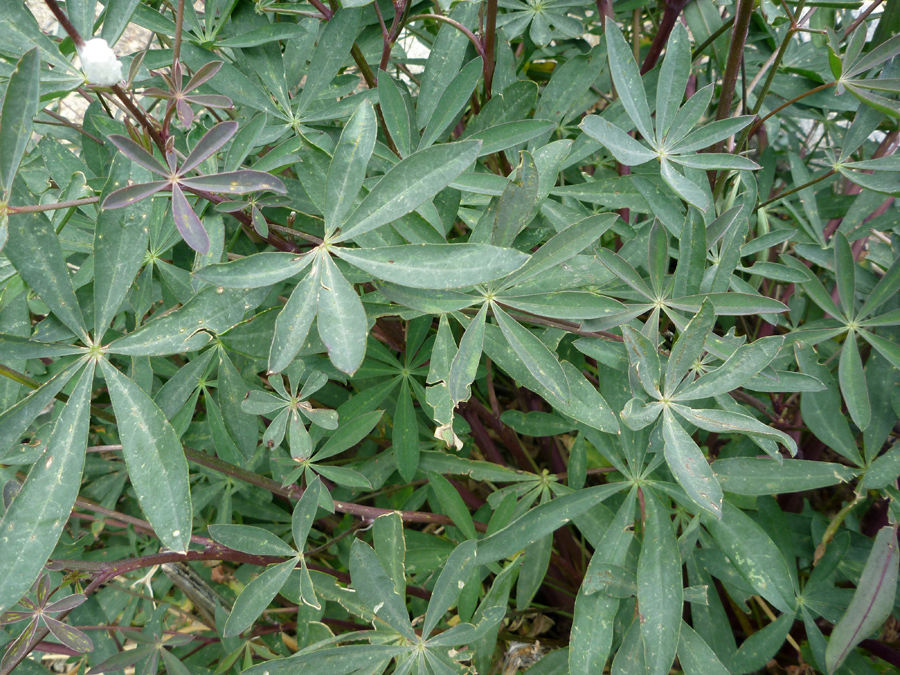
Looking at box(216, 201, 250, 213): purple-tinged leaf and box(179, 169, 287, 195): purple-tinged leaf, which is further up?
box(179, 169, 287, 195): purple-tinged leaf

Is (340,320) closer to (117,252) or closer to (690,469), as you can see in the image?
(117,252)

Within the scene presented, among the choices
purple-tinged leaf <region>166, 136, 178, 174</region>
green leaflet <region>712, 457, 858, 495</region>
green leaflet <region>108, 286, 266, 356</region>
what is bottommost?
green leaflet <region>712, 457, 858, 495</region>

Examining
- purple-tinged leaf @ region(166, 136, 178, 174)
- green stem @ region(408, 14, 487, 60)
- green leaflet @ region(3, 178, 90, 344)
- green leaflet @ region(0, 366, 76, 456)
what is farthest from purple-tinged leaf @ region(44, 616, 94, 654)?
green stem @ region(408, 14, 487, 60)

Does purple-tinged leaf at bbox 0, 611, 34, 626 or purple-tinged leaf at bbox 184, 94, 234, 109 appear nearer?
purple-tinged leaf at bbox 184, 94, 234, 109

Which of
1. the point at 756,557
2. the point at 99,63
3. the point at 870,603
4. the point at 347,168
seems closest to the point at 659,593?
the point at 756,557

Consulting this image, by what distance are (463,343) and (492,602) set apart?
50 cm

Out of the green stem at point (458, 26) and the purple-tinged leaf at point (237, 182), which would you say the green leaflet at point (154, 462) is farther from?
the green stem at point (458, 26)

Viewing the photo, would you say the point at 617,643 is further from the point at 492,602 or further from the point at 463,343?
the point at 463,343

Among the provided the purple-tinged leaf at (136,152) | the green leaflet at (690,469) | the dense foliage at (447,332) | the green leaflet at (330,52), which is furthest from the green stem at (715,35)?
the purple-tinged leaf at (136,152)

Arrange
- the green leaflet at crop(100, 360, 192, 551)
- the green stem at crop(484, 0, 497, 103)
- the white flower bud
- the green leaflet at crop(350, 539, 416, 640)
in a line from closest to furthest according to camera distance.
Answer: the white flower bud
the green leaflet at crop(100, 360, 192, 551)
the green leaflet at crop(350, 539, 416, 640)
the green stem at crop(484, 0, 497, 103)

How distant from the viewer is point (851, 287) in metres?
1.05

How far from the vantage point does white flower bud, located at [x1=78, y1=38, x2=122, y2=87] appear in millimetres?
562

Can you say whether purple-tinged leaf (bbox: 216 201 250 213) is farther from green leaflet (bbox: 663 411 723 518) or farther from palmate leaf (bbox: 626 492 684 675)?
palmate leaf (bbox: 626 492 684 675)

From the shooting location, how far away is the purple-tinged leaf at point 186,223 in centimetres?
64
